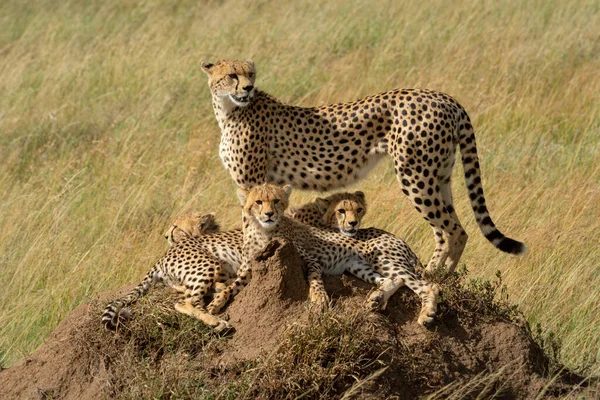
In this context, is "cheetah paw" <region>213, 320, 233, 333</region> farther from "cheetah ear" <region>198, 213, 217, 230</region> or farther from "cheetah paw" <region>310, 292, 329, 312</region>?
"cheetah ear" <region>198, 213, 217, 230</region>

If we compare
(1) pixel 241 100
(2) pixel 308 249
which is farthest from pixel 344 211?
(1) pixel 241 100

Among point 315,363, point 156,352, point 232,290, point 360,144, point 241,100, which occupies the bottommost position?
point 156,352

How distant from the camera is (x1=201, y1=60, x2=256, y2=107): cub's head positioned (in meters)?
6.34

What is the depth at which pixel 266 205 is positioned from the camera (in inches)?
200

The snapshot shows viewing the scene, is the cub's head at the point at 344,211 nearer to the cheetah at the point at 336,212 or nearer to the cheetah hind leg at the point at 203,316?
the cheetah at the point at 336,212

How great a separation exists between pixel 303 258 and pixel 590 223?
2.83m

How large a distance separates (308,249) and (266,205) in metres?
0.31

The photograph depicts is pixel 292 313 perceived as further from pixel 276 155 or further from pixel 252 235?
pixel 276 155

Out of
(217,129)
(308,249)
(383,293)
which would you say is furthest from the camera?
(217,129)

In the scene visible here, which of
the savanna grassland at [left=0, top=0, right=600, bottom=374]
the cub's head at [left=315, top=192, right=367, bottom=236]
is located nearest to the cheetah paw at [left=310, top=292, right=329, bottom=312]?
the cub's head at [left=315, top=192, right=367, bottom=236]

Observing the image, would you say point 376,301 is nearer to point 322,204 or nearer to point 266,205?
point 266,205

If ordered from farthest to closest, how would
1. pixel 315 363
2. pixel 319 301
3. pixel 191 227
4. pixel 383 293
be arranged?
pixel 191 227, pixel 383 293, pixel 319 301, pixel 315 363

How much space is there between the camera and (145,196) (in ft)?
25.8

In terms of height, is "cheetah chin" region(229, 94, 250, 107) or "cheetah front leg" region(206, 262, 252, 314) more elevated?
"cheetah chin" region(229, 94, 250, 107)
